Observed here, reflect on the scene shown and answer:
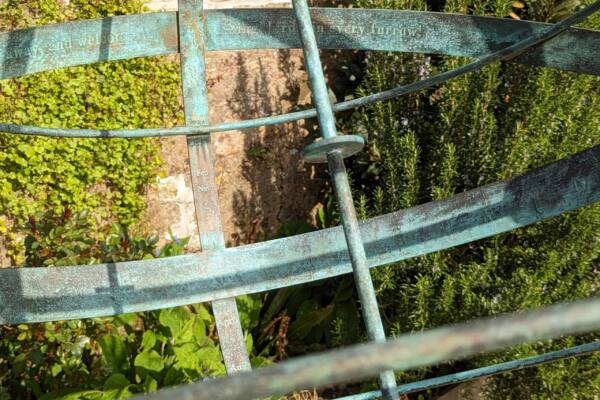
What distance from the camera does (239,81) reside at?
4965 mm

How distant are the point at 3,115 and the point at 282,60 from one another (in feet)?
5.07

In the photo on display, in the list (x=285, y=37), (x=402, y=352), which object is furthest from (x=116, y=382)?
(x=402, y=352)

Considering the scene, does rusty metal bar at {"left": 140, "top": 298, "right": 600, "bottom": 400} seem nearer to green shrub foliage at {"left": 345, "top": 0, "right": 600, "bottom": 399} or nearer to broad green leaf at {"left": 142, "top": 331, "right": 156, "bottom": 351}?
green shrub foliage at {"left": 345, "top": 0, "right": 600, "bottom": 399}

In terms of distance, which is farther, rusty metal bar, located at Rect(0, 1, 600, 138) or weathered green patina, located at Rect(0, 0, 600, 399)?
weathered green patina, located at Rect(0, 0, 600, 399)

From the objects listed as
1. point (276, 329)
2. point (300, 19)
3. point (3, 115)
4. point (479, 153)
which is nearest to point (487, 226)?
point (300, 19)

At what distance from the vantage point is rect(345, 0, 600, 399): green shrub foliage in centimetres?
404

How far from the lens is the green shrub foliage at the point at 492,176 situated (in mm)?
4039

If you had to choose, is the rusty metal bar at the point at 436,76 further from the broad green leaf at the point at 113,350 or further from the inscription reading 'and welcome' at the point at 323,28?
the broad green leaf at the point at 113,350

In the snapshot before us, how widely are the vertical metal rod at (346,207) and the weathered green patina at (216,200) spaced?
33 cm

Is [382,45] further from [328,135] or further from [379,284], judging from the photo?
[379,284]

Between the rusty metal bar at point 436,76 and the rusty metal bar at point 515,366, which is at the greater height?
the rusty metal bar at point 436,76

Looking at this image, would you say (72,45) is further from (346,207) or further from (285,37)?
(346,207)

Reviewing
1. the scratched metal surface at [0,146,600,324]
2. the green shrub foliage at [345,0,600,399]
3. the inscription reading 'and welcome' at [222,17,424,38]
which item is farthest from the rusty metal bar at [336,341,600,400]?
the green shrub foliage at [345,0,600,399]

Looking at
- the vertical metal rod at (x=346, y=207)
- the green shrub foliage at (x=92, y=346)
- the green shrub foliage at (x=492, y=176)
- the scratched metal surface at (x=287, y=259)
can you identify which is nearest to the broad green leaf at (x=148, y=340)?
the green shrub foliage at (x=92, y=346)
